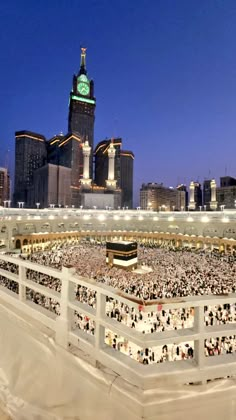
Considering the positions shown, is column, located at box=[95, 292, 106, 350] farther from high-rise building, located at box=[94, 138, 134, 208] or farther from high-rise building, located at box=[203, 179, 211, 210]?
high-rise building, located at box=[203, 179, 211, 210]

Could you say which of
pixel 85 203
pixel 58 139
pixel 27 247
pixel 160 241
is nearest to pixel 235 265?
pixel 160 241

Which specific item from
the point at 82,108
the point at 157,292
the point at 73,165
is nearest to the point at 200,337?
the point at 157,292

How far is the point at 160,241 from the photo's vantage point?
45.3m

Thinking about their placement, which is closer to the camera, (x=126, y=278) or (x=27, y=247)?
(x=126, y=278)

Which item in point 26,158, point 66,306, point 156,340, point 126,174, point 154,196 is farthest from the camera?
point 154,196

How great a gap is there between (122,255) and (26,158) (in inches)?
5182

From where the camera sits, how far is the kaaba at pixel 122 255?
24156 millimetres

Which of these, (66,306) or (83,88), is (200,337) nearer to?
(66,306)

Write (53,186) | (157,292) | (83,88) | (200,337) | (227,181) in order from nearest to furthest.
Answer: (200,337)
(157,292)
(53,186)
(227,181)
(83,88)

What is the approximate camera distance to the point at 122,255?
24.3 metres

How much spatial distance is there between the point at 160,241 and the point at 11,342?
42.9 metres

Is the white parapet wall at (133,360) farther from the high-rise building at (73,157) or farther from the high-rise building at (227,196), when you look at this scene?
the high-rise building at (73,157)

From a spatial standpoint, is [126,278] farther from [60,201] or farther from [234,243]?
[60,201]

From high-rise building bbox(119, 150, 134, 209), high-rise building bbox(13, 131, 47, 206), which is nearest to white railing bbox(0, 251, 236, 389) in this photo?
high-rise building bbox(13, 131, 47, 206)
